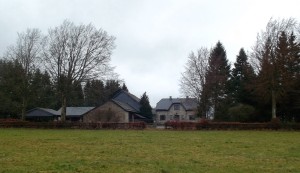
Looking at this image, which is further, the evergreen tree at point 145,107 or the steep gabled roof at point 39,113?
the evergreen tree at point 145,107

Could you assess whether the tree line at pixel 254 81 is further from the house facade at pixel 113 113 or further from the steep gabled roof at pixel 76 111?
the steep gabled roof at pixel 76 111

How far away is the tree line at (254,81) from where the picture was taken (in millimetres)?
53562

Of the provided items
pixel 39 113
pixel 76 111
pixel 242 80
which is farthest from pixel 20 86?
pixel 242 80

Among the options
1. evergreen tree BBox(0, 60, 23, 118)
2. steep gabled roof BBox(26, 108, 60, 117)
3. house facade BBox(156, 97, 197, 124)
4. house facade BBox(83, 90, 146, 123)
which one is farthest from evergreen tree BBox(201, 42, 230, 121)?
steep gabled roof BBox(26, 108, 60, 117)

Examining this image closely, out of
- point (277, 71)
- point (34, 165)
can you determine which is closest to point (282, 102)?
point (277, 71)

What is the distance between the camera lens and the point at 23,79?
62844 millimetres

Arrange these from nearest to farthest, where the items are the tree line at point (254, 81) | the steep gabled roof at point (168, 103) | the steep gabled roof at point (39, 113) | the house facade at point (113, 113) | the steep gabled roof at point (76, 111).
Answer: the tree line at point (254, 81)
the house facade at point (113, 113)
the steep gabled roof at point (39, 113)
the steep gabled roof at point (76, 111)
the steep gabled roof at point (168, 103)

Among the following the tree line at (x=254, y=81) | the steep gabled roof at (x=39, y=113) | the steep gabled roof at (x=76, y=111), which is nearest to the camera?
the tree line at (x=254, y=81)

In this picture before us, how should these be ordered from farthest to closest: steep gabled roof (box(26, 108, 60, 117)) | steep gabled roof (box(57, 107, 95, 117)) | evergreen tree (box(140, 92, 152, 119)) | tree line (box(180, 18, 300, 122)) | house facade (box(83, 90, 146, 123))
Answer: evergreen tree (box(140, 92, 152, 119)) < steep gabled roof (box(57, 107, 95, 117)) < steep gabled roof (box(26, 108, 60, 117)) < house facade (box(83, 90, 146, 123)) < tree line (box(180, 18, 300, 122))

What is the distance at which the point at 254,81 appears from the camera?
182 ft

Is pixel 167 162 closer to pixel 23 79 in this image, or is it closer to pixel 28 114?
pixel 23 79

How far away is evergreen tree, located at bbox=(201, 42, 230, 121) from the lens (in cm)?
6166

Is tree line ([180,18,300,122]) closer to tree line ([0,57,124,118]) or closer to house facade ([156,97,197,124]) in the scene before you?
tree line ([0,57,124,118])

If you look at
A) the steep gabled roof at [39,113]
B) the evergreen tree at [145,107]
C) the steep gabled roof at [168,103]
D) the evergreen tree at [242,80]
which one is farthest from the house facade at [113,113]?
the evergreen tree at [242,80]
